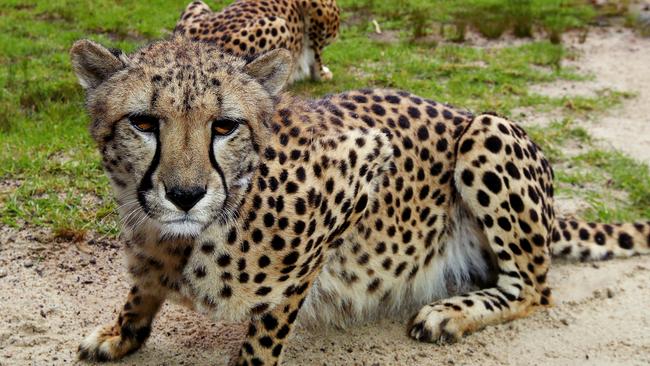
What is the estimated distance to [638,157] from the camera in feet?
19.1

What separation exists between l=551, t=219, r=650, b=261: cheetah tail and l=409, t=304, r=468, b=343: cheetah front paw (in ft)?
2.84

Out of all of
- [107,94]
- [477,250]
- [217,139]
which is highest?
[107,94]

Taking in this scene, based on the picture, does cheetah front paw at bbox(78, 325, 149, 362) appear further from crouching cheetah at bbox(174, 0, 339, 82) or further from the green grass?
crouching cheetah at bbox(174, 0, 339, 82)

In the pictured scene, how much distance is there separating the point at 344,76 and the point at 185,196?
18.9ft

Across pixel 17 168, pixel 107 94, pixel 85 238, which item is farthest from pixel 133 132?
pixel 17 168

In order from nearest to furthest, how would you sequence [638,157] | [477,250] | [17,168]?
[477,250], [17,168], [638,157]

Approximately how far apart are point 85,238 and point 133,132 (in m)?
1.99

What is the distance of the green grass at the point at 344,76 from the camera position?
489 centimetres

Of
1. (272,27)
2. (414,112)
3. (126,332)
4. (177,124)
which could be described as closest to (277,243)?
(177,124)

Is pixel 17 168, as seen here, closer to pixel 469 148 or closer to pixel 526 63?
pixel 469 148

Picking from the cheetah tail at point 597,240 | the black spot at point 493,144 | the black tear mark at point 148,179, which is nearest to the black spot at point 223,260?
the black tear mark at point 148,179

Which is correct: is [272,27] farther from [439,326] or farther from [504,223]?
[439,326]

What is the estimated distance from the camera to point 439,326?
3.61 meters

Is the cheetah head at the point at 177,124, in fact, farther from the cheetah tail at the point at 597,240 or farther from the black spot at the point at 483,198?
the cheetah tail at the point at 597,240
